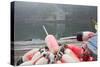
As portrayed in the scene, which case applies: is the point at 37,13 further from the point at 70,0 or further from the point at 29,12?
the point at 70,0

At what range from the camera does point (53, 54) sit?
1.71 meters

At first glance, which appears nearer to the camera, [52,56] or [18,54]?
[18,54]

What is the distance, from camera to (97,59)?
1915mm

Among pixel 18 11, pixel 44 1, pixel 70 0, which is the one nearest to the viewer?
pixel 18 11

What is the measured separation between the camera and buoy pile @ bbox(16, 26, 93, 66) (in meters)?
1.63

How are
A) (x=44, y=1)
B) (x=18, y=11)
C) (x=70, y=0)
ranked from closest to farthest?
(x=18, y=11)
(x=44, y=1)
(x=70, y=0)

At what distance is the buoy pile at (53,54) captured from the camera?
1630 mm

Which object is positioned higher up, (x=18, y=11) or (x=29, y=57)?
Answer: (x=18, y=11)

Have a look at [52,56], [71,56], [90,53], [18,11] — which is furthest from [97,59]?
[18,11]

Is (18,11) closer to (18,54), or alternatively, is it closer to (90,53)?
(18,54)

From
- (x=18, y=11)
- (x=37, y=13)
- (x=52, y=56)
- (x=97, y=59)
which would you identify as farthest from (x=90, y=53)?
(x=18, y=11)

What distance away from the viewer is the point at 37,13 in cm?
166

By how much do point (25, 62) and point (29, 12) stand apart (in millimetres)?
422

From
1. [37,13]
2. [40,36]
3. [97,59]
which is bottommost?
[97,59]
